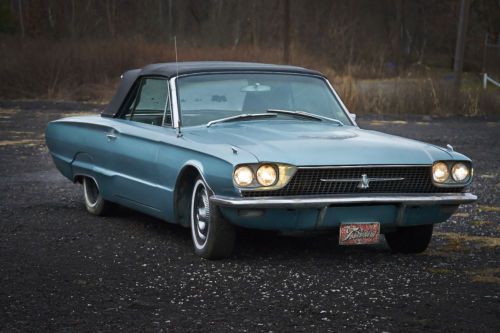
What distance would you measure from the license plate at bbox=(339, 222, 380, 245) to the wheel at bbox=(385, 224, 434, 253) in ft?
2.28

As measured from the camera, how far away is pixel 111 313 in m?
5.82

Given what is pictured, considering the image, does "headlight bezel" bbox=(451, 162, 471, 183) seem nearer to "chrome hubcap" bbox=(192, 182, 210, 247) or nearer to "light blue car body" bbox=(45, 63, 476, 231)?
"light blue car body" bbox=(45, 63, 476, 231)

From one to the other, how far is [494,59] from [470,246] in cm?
3583

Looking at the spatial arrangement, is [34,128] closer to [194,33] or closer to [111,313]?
[111,313]

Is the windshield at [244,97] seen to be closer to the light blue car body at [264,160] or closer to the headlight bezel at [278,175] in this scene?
the light blue car body at [264,160]

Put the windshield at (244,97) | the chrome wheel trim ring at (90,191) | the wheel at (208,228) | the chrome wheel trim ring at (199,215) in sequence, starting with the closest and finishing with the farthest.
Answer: the wheel at (208,228) → the chrome wheel trim ring at (199,215) → the windshield at (244,97) → the chrome wheel trim ring at (90,191)

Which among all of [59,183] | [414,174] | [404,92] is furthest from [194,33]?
[414,174]

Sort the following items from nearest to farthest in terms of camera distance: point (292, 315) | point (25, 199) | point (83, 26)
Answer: point (292, 315) < point (25, 199) < point (83, 26)

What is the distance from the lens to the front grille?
6992 mm

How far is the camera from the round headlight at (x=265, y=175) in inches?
273

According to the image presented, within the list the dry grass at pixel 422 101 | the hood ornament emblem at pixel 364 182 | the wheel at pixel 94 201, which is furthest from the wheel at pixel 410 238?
the dry grass at pixel 422 101

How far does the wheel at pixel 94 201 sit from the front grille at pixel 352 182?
270 cm

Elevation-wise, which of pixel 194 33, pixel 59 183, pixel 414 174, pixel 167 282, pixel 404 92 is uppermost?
pixel 414 174

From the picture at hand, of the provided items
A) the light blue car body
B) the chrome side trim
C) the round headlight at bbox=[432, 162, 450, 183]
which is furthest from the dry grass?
the chrome side trim
